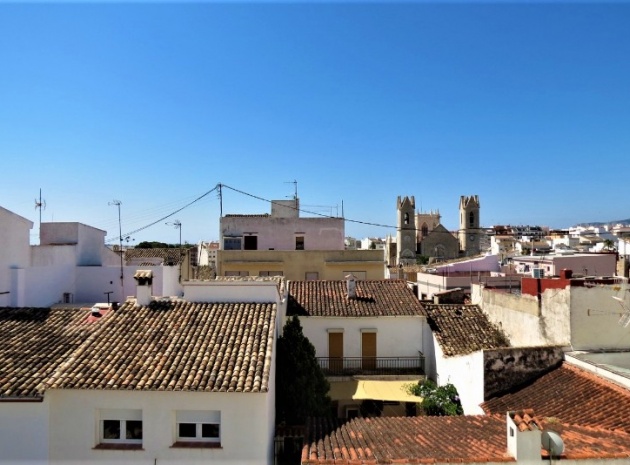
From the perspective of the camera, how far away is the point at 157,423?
1163 cm

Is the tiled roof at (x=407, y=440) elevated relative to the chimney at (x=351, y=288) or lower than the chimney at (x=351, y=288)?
lower

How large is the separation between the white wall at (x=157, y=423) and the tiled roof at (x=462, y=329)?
1018cm

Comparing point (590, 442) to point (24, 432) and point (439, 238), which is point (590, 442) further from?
point (439, 238)

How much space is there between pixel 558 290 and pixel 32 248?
20939mm

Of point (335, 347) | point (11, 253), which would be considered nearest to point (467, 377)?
point (335, 347)

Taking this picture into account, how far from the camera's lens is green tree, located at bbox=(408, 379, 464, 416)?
17219 mm

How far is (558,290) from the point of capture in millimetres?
16812

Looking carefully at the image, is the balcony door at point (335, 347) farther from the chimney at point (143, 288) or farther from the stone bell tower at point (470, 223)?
the stone bell tower at point (470, 223)

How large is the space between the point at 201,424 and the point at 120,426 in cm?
198

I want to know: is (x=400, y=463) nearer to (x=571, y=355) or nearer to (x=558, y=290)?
(x=571, y=355)

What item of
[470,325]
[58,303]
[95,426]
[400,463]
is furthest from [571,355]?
[58,303]

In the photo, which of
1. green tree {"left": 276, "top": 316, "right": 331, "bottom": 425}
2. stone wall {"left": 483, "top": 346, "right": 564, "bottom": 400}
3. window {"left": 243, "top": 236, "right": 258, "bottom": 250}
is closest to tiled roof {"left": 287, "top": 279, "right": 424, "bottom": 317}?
green tree {"left": 276, "top": 316, "right": 331, "bottom": 425}

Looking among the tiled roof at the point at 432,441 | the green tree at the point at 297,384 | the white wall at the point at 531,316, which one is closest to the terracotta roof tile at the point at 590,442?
the tiled roof at the point at 432,441

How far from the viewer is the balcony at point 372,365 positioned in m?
21.4
